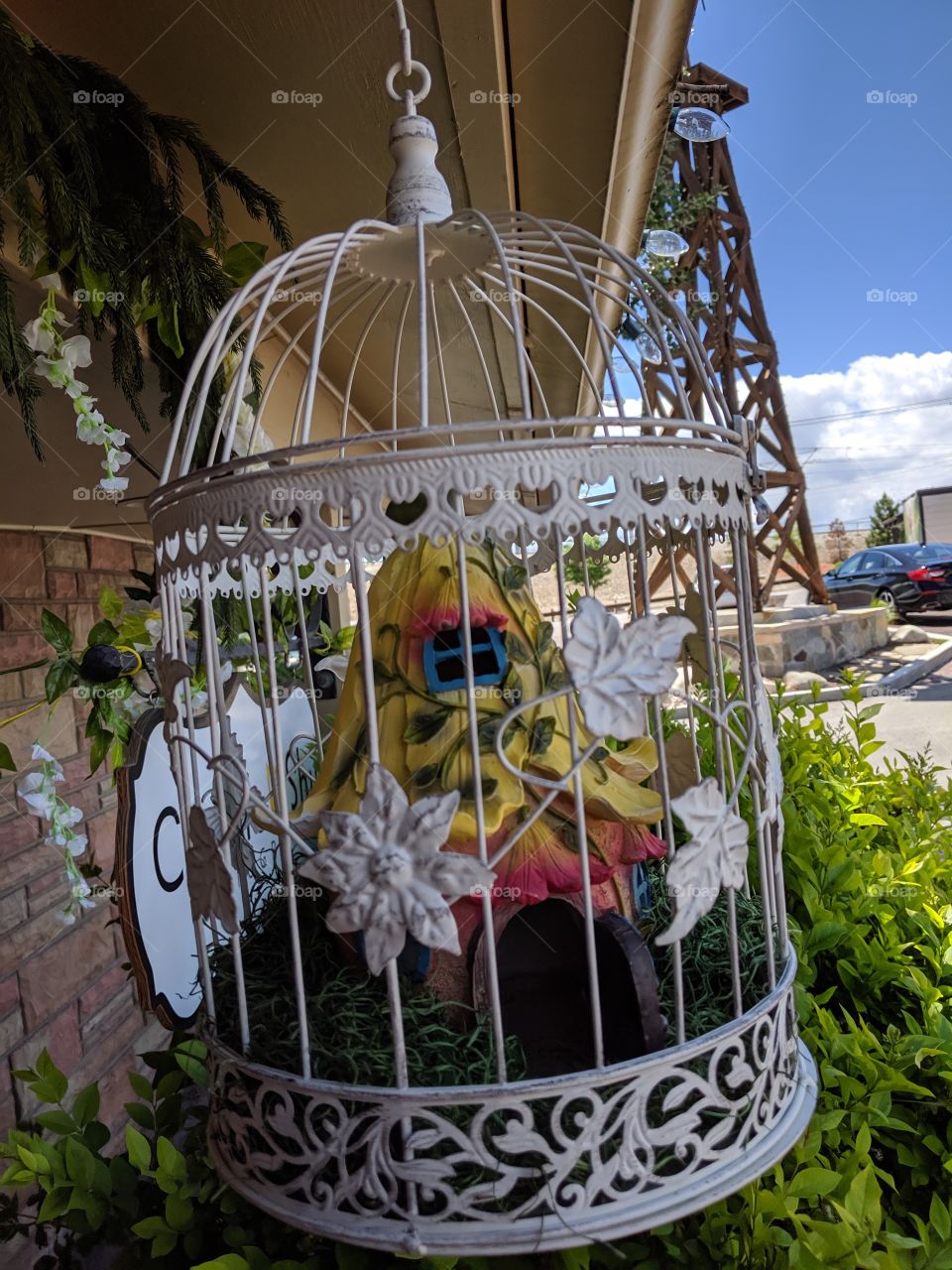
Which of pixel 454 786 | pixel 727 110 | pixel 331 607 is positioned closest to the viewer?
pixel 454 786

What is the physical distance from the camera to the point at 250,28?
1066 mm

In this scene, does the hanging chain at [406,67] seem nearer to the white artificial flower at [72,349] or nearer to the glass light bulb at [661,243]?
the white artificial flower at [72,349]

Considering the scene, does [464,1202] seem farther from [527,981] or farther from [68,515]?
[68,515]

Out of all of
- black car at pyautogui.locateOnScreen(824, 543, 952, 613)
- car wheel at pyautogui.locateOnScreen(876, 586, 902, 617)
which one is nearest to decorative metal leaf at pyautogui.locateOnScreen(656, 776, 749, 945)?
black car at pyautogui.locateOnScreen(824, 543, 952, 613)

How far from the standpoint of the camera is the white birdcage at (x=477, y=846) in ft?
2.30

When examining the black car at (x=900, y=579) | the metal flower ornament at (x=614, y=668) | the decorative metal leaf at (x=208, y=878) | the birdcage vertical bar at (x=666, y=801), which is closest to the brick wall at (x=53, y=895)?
the decorative metal leaf at (x=208, y=878)

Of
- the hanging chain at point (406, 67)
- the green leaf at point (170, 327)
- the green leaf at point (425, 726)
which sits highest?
the hanging chain at point (406, 67)

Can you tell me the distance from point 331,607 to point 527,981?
2.82 m

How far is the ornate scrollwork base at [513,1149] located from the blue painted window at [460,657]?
18.2 inches

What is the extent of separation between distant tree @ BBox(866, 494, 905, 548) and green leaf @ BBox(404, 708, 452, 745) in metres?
22.0

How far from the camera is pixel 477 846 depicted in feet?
3.01

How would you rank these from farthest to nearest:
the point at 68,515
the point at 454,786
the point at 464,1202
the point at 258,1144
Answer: the point at 68,515, the point at 454,786, the point at 258,1144, the point at 464,1202

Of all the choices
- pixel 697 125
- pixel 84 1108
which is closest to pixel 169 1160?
pixel 84 1108

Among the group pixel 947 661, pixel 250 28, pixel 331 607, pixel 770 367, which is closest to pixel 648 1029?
pixel 250 28
